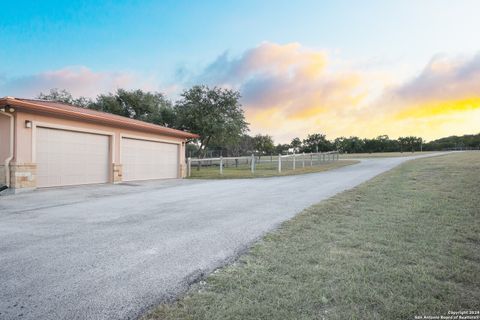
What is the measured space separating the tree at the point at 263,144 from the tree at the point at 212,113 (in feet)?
107

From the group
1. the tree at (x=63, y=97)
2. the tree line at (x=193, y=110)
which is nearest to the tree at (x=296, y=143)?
the tree line at (x=193, y=110)

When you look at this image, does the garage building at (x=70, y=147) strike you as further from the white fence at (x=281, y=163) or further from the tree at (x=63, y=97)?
the tree at (x=63, y=97)

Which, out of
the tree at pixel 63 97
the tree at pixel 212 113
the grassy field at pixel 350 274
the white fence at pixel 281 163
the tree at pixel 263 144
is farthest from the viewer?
the tree at pixel 263 144

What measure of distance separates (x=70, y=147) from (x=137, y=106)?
21935mm

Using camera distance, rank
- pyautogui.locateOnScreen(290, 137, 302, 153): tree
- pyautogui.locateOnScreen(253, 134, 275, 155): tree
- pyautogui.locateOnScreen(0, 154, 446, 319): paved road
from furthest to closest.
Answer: pyautogui.locateOnScreen(290, 137, 302, 153): tree → pyautogui.locateOnScreen(253, 134, 275, 155): tree → pyautogui.locateOnScreen(0, 154, 446, 319): paved road

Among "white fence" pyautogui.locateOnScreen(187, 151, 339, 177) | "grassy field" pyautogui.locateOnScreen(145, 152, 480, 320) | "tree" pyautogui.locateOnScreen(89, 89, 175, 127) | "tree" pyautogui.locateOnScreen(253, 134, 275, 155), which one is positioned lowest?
"grassy field" pyautogui.locateOnScreen(145, 152, 480, 320)

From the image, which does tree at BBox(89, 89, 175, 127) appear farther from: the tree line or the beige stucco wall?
the beige stucco wall

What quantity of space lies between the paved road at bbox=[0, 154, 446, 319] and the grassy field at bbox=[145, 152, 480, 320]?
382mm

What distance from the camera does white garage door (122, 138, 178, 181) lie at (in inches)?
533

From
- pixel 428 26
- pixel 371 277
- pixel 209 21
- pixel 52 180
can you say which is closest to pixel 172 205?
pixel 371 277

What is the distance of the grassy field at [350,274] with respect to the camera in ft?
6.99

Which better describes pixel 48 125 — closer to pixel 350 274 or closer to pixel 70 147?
pixel 70 147

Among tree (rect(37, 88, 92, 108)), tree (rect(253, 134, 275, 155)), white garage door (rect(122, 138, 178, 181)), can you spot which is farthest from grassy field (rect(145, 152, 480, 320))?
tree (rect(253, 134, 275, 155))

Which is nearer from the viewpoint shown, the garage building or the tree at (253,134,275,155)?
the garage building
